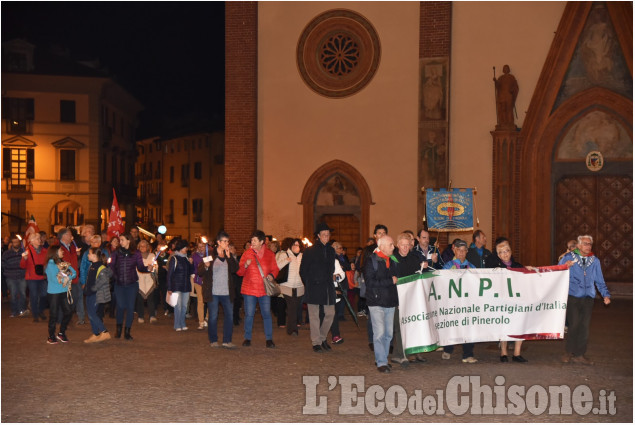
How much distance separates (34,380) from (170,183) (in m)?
64.8

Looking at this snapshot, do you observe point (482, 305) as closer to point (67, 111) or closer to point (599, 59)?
point (599, 59)

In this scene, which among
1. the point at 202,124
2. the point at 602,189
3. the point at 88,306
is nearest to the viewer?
the point at 88,306

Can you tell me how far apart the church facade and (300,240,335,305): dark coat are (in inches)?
447

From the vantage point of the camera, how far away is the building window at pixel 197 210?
6894cm

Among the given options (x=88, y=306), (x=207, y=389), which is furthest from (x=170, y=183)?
(x=207, y=389)

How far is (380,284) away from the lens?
10.8m

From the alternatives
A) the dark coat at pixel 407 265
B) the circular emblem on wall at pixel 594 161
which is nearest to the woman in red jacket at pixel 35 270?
the dark coat at pixel 407 265

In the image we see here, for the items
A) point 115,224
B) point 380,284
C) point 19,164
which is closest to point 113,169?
point 19,164

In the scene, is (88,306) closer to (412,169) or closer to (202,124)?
(412,169)

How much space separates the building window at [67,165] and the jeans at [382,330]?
4454 cm

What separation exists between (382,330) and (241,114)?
52.4ft

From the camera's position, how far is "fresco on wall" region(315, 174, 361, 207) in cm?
2544

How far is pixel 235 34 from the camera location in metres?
25.6

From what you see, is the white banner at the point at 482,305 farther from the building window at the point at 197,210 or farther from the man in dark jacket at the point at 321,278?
the building window at the point at 197,210
